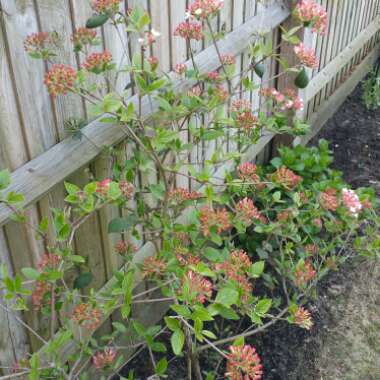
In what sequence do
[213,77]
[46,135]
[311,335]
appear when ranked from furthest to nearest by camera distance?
[311,335] → [213,77] → [46,135]

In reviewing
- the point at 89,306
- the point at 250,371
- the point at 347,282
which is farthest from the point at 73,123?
the point at 347,282

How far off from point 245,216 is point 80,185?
62 centimetres

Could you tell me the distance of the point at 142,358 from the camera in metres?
2.60

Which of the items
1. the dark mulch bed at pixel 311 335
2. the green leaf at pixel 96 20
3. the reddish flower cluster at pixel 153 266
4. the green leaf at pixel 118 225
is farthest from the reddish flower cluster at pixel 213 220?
the dark mulch bed at pixel 311 335

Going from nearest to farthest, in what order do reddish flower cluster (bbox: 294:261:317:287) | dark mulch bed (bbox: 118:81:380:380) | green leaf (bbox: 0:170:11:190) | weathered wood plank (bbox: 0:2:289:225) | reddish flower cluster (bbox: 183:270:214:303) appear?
1. green leaf (bbox: 0:170:11:190)
2. reddish flower cluster (bbox: 183:270:214:303)
3. weathered wood plank (bbox: 0:2:289:225)
4. reddish flower cluster (bbox: 294:261:317:287)
5. dark mulch bed (bbox: 118:81:380:380)

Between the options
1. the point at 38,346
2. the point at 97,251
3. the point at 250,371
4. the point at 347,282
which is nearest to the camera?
the point at 250,371

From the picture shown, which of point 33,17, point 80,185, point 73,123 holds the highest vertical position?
point 33,17

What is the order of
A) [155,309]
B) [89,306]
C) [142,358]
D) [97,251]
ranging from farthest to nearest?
[155,309] < [142,358] < [97,251] < [89,306]

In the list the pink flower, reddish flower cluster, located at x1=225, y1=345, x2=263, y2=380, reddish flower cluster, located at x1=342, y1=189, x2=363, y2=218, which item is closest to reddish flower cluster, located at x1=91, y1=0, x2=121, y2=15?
the pink flower

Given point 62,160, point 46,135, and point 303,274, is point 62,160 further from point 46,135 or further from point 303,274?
point 303,274

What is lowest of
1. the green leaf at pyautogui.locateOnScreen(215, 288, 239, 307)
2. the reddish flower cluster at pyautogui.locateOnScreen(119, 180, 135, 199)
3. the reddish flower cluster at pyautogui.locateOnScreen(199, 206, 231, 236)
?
the green leaf at pyautogui.locateOnScreen(215, 288, 239, 307)

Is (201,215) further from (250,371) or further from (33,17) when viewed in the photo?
(33,17)

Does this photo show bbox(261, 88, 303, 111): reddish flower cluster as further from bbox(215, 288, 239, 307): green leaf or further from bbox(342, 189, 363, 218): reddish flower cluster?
bbox(215, 288, 239, 307): green leaf

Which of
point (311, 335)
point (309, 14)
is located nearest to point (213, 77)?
point (309, 14)
